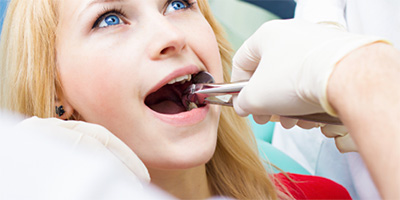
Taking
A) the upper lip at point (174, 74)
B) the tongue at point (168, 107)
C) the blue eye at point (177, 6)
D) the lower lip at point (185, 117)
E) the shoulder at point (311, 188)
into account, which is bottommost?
the shoulder at point (311, 188)

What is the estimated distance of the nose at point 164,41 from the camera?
0.79 metres

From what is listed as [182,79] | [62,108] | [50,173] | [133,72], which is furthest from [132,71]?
[50,173]

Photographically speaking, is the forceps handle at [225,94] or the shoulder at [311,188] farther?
the shoulder at [311,188]

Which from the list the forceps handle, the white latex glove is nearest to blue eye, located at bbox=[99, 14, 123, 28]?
the forceps handle

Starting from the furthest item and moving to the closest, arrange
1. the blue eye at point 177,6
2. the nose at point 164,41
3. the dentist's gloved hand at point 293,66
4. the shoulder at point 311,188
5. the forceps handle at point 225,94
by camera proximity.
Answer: the shoulder at point 311,188
the blue eye at point 177,6
the nose at point 164,41
the forceps handle at point 225,94
the dentist's gloved hand at point 293,66

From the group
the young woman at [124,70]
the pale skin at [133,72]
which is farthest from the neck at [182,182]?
the pale skin at [133,72]

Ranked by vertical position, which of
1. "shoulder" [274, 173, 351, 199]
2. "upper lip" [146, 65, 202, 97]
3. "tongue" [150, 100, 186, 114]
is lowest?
"shoulder" [274, 173, 351, 199]

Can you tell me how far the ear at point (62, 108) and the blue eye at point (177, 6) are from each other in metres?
0.29

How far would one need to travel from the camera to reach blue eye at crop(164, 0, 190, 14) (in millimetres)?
908

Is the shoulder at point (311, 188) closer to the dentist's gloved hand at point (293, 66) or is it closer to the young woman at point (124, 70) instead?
the young woman at point (124, 70)

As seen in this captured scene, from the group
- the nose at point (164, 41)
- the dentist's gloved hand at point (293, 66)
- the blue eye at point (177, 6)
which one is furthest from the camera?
the blue eye at point (177, 6)

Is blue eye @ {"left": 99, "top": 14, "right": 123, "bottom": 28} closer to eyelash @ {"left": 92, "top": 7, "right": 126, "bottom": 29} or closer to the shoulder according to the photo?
eyelash @ {"left": 92, "top": 7, "right": 126, "bottom": 29}

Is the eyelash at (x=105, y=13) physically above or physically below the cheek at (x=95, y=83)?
above

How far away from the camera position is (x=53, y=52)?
0.88 meters
